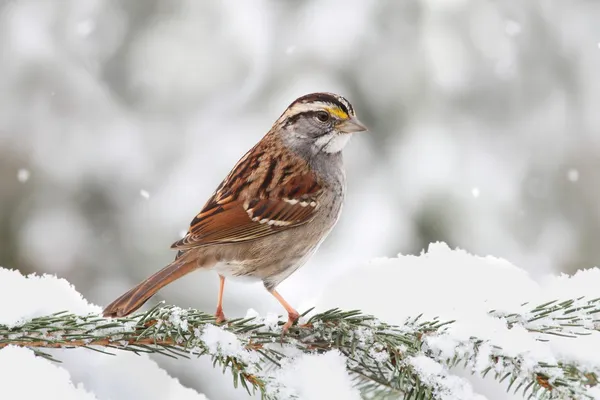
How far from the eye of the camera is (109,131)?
14.9ft

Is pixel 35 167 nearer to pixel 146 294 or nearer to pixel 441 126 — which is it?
pixel 146 294

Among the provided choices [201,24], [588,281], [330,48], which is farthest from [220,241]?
[201,24]

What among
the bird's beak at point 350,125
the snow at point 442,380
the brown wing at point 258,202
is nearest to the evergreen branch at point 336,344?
the snow at point 442,380

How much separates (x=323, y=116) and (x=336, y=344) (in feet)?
4.45

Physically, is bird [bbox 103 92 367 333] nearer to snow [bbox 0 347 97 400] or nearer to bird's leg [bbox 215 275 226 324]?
bird's leg [bbox 215 275 226 324]

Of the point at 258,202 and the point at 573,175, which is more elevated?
the point at 573,175

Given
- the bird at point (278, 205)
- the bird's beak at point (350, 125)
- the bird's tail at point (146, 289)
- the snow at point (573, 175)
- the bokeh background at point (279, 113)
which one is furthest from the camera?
the snow at point (573, 175)

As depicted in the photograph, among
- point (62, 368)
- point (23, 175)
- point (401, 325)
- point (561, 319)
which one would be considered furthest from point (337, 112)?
point (23, 175)

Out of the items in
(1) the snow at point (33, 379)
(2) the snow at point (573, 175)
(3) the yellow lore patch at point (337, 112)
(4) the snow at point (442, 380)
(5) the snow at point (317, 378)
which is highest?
(2) the snow at point (573, 175)

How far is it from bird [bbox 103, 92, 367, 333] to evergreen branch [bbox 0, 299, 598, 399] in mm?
429

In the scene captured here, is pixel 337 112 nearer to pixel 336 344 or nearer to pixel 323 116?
pixel 323 116

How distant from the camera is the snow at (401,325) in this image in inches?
78.5

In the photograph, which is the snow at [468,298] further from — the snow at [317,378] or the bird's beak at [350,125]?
the bird's beak at [350,125]

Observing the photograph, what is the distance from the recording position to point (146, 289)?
8.27 ft
